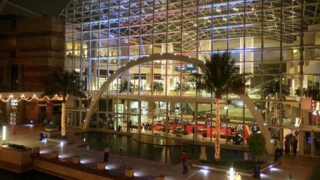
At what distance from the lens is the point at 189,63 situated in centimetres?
3338

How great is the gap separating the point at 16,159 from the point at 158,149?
12474mm

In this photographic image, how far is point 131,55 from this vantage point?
1481 inches

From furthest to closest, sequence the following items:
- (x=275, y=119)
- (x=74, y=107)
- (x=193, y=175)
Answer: (x=74, y=107)
(x=275, y=119)
(x=193, y=175)

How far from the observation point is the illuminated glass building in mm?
27562

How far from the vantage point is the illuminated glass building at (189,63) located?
27562 mm

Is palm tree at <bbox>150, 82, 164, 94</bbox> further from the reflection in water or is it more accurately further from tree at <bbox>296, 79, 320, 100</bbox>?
tree at <bbox>296, 79, 320, 100</bbox>

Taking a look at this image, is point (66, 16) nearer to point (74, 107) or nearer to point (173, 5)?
point (74, 107)

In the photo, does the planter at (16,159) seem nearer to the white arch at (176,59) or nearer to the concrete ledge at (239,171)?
the concrete ledge at (239,171)

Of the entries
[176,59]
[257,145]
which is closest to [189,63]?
[176,59]

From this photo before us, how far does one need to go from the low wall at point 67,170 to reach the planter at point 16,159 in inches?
23.4

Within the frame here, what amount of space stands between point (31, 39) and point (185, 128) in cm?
2633

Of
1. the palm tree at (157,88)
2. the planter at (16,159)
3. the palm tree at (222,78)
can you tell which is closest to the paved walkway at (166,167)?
the planter at (16,159)

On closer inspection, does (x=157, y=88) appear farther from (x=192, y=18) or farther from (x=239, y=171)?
(x=239, y=171)

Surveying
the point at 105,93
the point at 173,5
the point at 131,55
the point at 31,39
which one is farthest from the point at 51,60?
the point at 173,5
